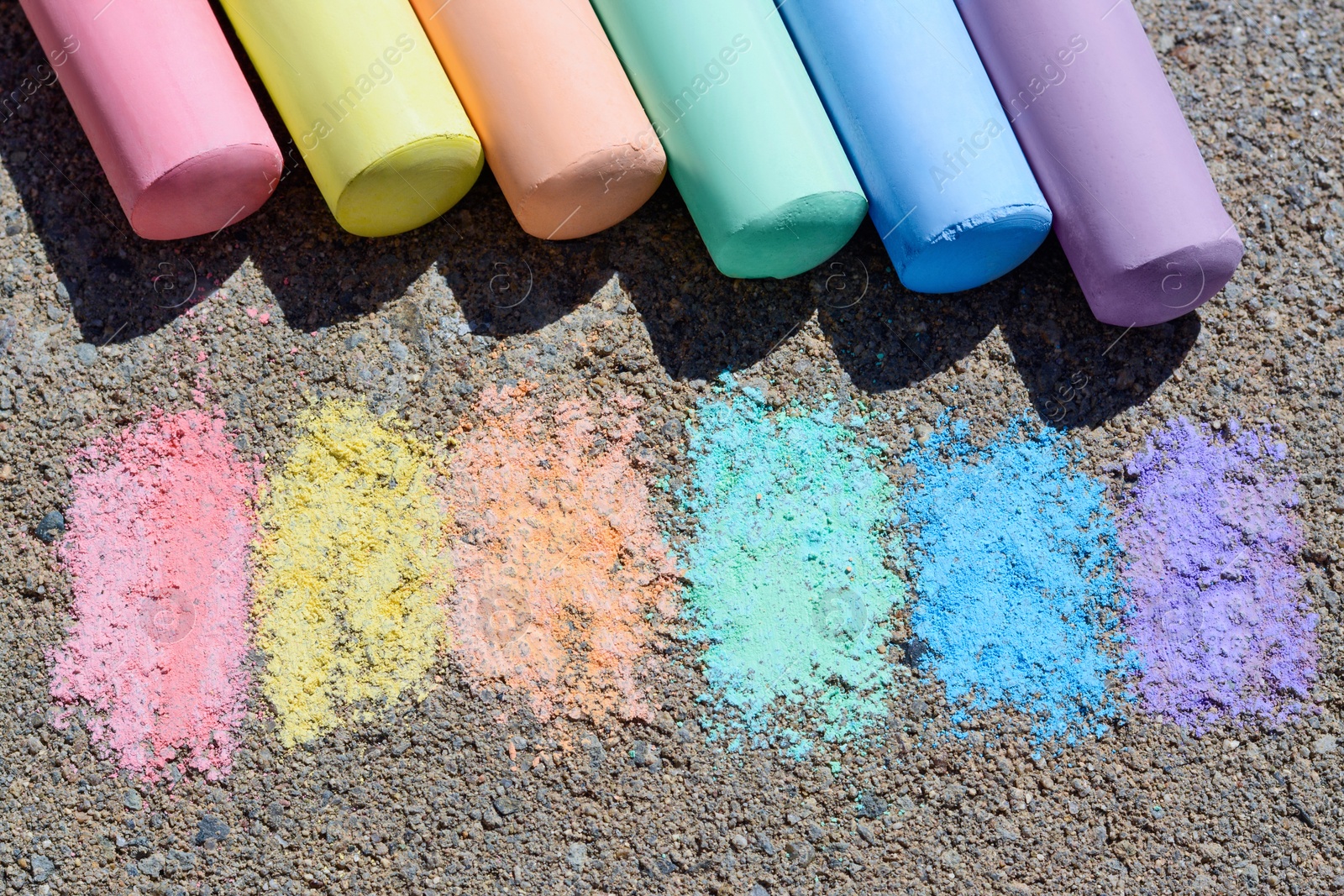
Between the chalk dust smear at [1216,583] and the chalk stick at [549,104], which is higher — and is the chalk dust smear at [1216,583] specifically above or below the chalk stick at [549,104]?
below

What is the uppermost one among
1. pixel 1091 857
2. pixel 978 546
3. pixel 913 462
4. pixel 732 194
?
pixel 732 194

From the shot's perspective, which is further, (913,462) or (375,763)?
(913,462)

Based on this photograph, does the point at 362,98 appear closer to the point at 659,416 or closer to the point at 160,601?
the point at 659,416

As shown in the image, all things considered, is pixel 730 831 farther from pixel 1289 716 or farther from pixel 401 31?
pixel 401 31

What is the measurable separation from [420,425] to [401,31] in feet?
3.55

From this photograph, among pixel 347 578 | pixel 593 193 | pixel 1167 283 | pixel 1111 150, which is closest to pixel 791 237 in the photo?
pixel 593 193

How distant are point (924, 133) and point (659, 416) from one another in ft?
3.47

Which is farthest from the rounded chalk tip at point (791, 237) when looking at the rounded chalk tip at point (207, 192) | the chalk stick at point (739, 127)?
the rounded chalk tip at point (207, 192)

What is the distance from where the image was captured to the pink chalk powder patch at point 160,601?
2799 millimetres

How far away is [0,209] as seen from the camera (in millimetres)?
3105

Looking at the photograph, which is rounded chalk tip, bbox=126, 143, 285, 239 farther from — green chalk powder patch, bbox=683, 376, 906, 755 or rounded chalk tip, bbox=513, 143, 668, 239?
green chalk powder patch, bbox=683, 376, 906, 755

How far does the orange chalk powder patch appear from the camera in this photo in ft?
9.25

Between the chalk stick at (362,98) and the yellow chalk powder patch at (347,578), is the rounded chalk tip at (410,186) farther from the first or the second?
the yellow chalk powder patch at (347,578)

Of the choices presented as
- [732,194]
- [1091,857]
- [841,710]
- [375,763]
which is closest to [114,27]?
[732,194]
